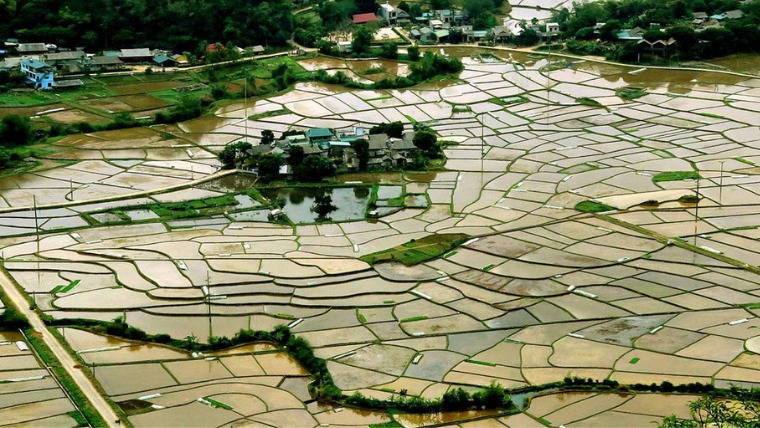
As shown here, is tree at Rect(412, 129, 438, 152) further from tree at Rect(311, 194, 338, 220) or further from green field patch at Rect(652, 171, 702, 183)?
green field patch at Rect(652, 171, 702, 183)

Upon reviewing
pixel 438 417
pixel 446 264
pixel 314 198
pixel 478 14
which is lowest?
pixel 438 417

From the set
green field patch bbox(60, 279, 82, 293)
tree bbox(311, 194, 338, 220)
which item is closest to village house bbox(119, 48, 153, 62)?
tree bbox(311, 194, 338, 220)

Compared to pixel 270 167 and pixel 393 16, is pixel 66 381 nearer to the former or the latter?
pixel 270 167

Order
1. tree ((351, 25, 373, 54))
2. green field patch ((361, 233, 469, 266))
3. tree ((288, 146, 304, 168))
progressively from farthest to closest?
tree ((351, 25, 373, 54))
tree ((288, 146, 304, 168))
green field patch ((361, 233, 469, 266))

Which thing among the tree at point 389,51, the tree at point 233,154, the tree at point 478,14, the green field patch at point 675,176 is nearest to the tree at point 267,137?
the tree at point 233,154

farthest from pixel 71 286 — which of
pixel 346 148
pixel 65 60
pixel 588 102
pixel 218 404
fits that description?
pixel 588 102

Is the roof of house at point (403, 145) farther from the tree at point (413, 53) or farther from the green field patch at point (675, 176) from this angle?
the tree at point (413, 53)
